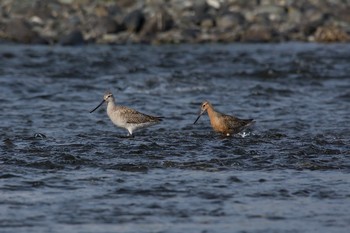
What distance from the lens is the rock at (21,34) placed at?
2878 centimetres

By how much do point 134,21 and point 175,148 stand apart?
1703 centimetres

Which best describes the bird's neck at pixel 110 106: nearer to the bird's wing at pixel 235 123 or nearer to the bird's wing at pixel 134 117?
the bird's wing at pixel 134 117

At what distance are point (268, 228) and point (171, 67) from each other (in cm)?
1541

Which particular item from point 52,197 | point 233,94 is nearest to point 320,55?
point 233,94

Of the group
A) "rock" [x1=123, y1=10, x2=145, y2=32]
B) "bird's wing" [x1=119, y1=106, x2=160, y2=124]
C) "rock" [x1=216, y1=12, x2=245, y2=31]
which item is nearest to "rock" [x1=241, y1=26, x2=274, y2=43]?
"rock" [x1=216, y1=12, x2=245, y2=31]

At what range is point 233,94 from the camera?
19859 millimetres

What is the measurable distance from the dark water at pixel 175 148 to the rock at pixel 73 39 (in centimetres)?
289

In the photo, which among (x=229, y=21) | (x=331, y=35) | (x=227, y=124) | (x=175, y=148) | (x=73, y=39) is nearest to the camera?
(x=175, y=148)

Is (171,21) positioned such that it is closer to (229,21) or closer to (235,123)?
(229,21)

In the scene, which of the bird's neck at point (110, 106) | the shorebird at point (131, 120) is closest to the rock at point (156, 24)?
the bird's neck at point (110, 106)

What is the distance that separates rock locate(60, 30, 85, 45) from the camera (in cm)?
2819

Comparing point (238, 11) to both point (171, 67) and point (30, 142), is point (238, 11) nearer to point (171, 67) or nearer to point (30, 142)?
point (171, 67)

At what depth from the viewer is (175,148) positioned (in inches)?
516

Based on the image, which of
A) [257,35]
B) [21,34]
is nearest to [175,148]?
[257,35]
